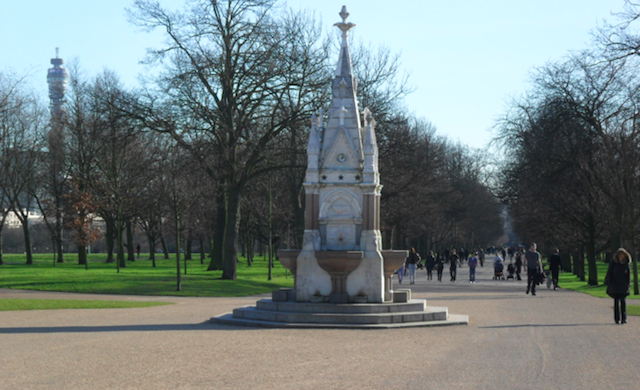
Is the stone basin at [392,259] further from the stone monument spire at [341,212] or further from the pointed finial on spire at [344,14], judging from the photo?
the pointed finial on spire at [344,14]

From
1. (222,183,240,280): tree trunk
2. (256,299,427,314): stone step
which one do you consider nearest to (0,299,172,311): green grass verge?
(256,299,427,314): stone step

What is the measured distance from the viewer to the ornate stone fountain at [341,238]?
18.4 metres

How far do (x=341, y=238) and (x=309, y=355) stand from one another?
6900mm

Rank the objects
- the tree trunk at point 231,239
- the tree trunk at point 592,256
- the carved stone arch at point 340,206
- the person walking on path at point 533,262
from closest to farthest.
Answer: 1. the carved stone arch at point 340,206
2. the person walking on path at point 533,262
3. the tree trunk at point 231,239
4. the tree trunk at point 592,256

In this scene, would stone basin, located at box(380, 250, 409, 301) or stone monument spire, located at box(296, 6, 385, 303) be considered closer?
stone monument spire, located at box(296, 6, 385, 303)

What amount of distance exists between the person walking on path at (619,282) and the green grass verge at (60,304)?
40.2 ft

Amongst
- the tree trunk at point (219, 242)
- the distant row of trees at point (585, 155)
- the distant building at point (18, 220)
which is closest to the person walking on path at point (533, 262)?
the distant row of trees at point (585, 155)

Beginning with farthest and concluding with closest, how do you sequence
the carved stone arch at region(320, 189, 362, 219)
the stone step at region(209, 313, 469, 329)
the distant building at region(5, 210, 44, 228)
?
the distant building at region(5, 210, 44, 228) → the carved stone arch at region(320, 189, 362, 219) → the stone step at region(209, 313, 469, 329)

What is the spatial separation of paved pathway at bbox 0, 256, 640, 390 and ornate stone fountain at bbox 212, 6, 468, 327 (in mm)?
1898

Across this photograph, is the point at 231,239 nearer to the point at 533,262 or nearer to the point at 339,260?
the point at 533,262

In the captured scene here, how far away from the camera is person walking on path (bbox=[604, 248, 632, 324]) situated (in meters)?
17.7

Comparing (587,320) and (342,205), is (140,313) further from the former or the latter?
(587,320)

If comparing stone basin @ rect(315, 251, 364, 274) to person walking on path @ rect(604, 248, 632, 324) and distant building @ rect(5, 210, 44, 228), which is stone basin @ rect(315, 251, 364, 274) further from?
distant building @ rect(5, 210, 44, 228)

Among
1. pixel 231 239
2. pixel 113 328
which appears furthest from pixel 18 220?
pixel 113 328
